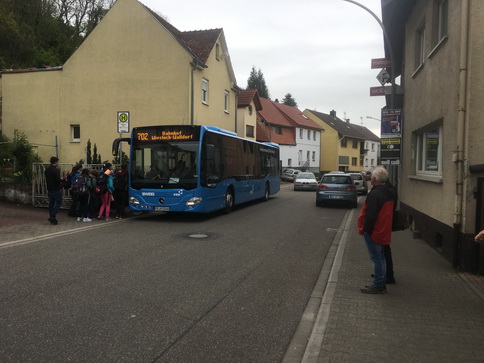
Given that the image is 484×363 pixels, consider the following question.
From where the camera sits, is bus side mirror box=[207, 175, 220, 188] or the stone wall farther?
the stone wall

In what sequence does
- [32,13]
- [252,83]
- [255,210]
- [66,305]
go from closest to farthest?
1. [66,305]
2. [255,210]
3. [32,13]
4. [252,83]

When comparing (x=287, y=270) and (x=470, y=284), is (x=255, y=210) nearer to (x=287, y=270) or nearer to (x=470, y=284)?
(x=287, y=270)

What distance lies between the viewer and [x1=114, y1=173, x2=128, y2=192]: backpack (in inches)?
508

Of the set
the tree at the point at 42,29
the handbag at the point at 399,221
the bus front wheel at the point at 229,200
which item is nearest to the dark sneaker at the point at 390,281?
the handbag at the point at 399,221

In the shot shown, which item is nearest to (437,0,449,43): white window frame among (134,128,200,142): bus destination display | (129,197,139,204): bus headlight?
(134,128,200,142): bus destination display

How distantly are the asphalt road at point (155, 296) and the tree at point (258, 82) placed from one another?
87.6m

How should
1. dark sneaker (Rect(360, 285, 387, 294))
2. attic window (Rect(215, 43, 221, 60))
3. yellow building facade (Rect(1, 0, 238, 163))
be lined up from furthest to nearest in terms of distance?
attic window (Rect(215, 43, 221, 60)) → yellow building facade (Rect(1, 0, 238, 163)) → dark sneaker (Rect(360, 285, 387, 294))

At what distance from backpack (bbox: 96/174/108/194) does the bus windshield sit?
0.78m

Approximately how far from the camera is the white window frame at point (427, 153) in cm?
919

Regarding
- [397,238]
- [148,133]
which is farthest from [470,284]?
[148,133]

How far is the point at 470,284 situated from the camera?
19.7 ft

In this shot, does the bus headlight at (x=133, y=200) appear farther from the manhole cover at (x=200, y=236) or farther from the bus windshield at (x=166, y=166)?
the manhole cover at (x=200, y=236)

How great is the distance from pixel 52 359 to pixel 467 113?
22.2ft

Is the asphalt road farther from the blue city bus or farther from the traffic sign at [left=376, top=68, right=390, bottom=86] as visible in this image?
the traffic sign at [left=376, top=68, right=390, bottom=86]
